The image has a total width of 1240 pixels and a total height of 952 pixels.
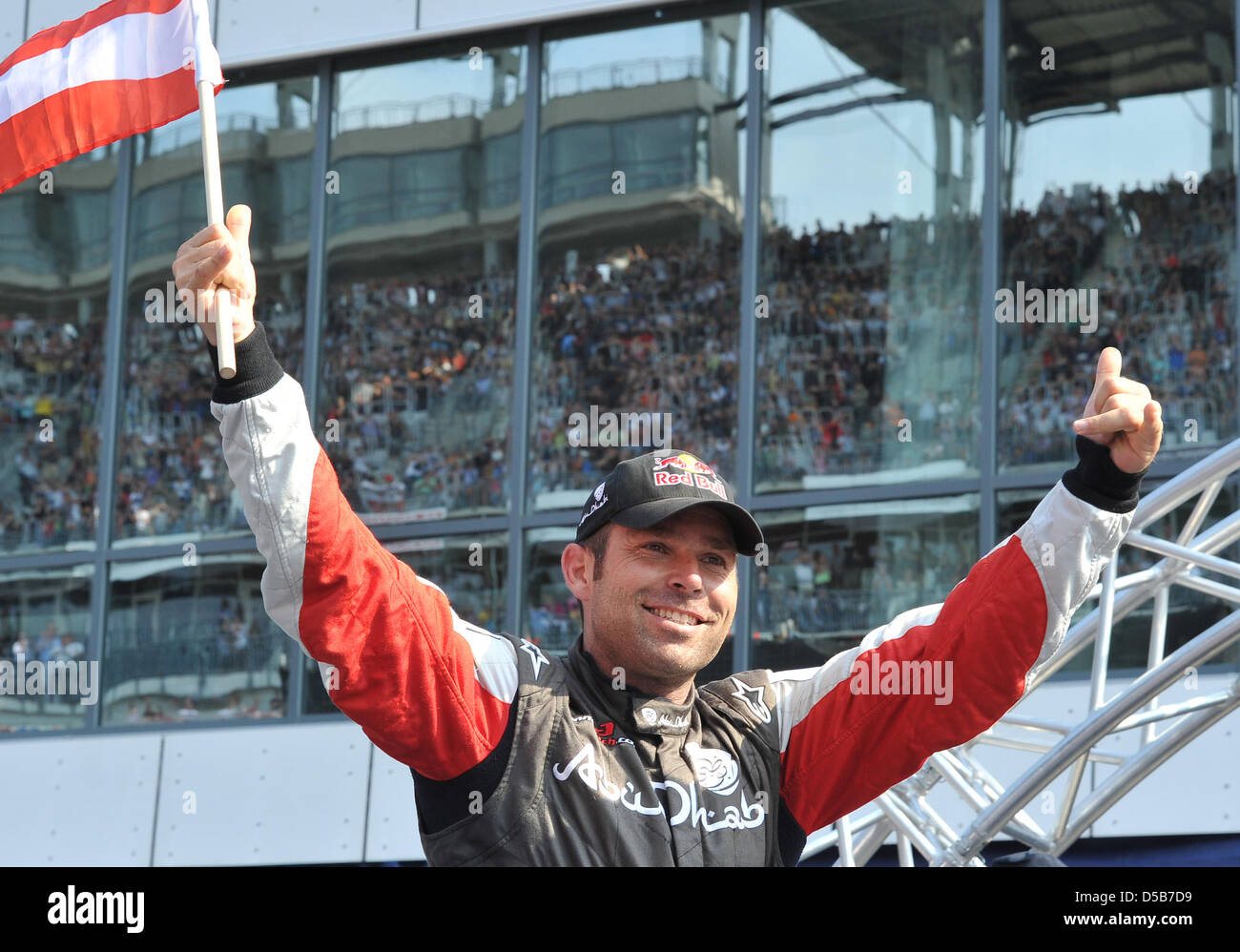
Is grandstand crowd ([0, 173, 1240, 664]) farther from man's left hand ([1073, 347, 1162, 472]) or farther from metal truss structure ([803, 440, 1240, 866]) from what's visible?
man's left hand ([1073, 347, 1162, 472])

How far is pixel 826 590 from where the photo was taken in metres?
10.1

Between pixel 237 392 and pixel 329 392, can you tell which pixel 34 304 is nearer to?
pixel 329 392

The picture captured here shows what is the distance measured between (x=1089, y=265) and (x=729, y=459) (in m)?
2.40

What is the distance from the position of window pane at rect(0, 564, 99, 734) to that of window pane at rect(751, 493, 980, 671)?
4.94 m

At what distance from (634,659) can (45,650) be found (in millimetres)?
10345

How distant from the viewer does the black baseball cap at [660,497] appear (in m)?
2.94

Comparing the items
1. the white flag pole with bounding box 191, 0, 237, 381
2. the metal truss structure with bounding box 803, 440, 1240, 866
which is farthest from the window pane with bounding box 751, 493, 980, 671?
the white flag pole with bounding box 191, 0, 237, 381

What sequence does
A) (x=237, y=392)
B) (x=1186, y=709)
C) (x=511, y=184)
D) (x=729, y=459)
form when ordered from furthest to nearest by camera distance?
1. (x=511, y=184)
2. (x=729, y=459)
3. (x=1186, y=709)
4. (x=237, y=392)

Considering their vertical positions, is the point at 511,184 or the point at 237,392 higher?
the point at 511,184

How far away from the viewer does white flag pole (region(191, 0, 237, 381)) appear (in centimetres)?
254

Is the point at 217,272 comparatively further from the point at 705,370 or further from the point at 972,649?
the point at 705,370

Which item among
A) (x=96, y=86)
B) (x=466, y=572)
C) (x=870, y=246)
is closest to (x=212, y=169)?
(x=96, y=86)

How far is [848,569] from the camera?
1012cm
